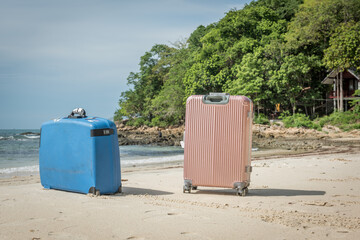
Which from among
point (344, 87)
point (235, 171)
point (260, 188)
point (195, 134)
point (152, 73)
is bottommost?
point (260, 188)

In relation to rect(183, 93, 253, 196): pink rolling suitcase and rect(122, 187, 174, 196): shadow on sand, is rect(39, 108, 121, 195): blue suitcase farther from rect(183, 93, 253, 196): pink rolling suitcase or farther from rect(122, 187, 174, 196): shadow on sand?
rect(183, 93, 253, 196): pink rolling suitcase

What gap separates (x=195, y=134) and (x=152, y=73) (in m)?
55.4

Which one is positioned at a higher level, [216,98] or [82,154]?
[216,98]

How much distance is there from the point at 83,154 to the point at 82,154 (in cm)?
2

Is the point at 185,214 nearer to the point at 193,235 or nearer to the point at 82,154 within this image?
the point at 193,235

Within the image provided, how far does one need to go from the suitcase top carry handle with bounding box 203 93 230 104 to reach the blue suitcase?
1675 mm

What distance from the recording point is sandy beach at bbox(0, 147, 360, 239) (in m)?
3.82

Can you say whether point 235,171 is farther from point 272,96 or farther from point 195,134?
point 272,96

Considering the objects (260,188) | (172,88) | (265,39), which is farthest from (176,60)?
(260,188)

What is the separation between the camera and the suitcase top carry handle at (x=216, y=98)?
630 cm

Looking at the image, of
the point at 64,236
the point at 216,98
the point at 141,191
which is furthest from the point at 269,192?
the point at 64,236

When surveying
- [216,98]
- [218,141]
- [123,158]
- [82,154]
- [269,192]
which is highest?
[216,98]

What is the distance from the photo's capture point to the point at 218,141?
6.37 m

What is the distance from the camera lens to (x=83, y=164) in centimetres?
611
